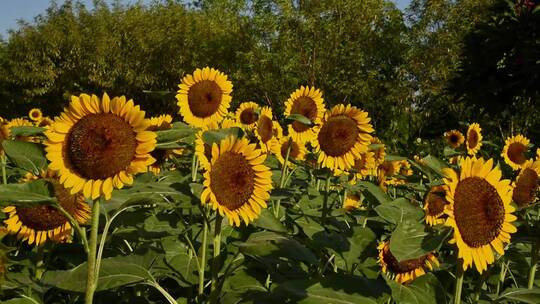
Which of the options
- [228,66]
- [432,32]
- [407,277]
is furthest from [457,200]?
[228,66]

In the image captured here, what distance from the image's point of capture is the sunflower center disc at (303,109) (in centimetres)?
368

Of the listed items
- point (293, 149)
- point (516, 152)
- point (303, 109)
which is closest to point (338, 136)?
point (303, 109)

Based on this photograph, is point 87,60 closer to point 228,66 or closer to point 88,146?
point 228,66

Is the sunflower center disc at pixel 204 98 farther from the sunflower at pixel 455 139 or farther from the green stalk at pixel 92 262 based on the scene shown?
the sunflower at pixel 455 139

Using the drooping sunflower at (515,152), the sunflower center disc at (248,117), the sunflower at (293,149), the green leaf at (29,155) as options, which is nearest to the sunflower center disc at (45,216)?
the green leaf at (29,155)

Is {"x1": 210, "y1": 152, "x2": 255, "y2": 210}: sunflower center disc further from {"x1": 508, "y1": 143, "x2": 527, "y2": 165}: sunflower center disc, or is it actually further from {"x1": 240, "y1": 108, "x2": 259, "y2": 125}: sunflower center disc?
{"x1": 508, "y1": 143, "x2": 527, "y2": 165}: sunflower center disc

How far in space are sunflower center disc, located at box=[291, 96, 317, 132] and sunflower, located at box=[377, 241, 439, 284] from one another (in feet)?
5.39

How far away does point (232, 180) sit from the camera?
6.27 ft

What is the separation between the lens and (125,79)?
23969mm

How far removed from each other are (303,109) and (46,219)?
2009mm

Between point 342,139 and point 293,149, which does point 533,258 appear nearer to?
point 342,139

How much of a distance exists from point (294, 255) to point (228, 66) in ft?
73.3

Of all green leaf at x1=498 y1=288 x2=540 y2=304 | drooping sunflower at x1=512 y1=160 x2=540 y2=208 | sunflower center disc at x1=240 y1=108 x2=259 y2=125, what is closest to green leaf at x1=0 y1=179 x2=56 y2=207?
green leaf at x1=498 y1=288 x2=540 y2=304

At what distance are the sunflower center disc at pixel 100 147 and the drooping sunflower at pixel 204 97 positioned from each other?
5.75ft
